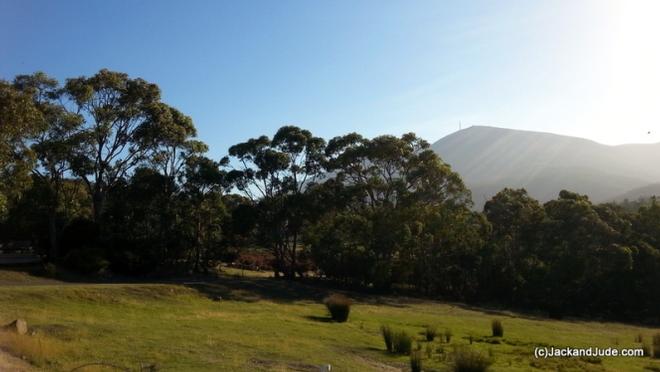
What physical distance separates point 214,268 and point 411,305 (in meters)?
19.0

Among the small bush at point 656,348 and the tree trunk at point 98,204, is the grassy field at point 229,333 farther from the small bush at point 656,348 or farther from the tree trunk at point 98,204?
the tree trunk at point 98,204

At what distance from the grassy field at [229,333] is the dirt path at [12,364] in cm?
29

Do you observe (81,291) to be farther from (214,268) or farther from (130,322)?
(214,268)

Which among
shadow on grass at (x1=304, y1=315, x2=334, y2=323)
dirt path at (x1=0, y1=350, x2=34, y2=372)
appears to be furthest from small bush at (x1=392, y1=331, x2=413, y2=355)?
dirt path at (x1=0, y1=350, x2=34, y2=372)

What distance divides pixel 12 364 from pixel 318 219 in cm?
3685

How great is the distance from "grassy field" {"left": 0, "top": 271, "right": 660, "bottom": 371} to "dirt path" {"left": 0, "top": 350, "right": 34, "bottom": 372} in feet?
0.94

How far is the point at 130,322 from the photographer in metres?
21.4

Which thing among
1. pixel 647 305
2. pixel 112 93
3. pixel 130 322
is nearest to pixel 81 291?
pixel 130 322

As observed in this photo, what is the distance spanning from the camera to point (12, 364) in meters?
11.6

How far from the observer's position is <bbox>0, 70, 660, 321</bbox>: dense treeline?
42219 millimetres

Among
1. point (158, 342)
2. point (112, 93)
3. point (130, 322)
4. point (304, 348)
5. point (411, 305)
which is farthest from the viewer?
point (112, 93)

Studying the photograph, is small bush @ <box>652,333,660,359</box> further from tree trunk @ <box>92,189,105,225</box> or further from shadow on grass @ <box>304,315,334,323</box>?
tree trunk @ <box>92,189,105,225</box>

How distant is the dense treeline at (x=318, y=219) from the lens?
4222cm

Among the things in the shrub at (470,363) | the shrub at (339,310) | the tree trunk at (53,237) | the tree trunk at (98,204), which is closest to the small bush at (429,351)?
the shrub at (470,363)
